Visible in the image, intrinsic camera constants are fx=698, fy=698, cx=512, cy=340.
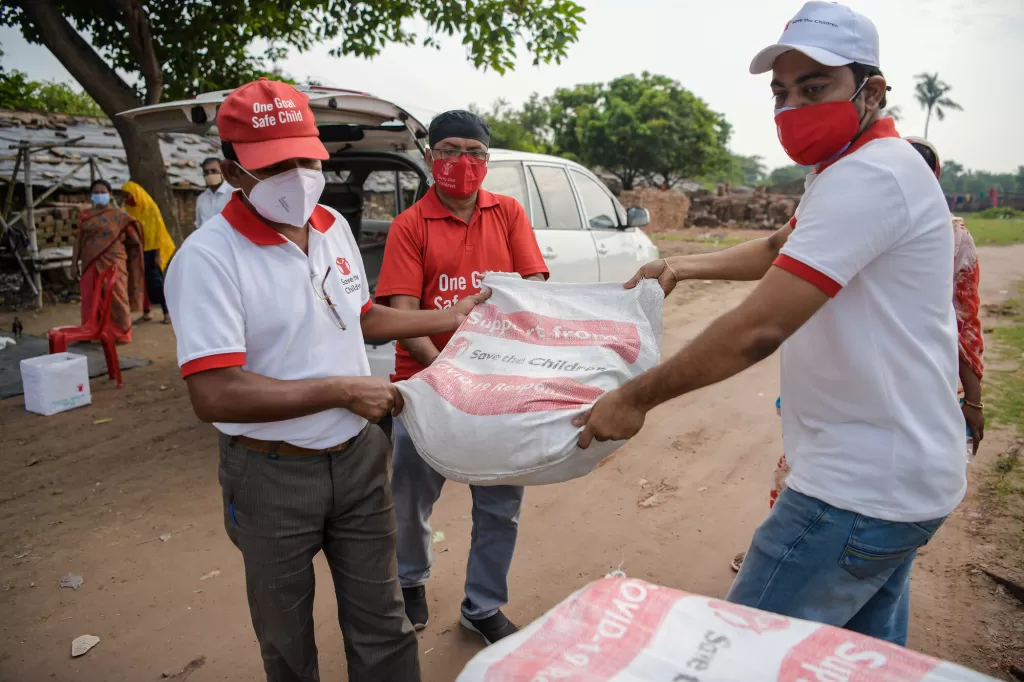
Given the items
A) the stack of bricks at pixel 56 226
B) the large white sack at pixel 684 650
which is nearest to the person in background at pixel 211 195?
the stack of bricks at pixel 56 226

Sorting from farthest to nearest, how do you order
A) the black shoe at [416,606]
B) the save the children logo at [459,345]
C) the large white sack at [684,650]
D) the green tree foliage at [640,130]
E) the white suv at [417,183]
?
the green tree foliage at [640,130], the white suv at [417,183], the black shoe at [416,606], the save the children logo at [459,345], the large white sack at [684,650]

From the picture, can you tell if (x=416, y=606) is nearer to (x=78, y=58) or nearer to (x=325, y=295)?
(x=325, y=295)

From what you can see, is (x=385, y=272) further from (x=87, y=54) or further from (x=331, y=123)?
(x=87, y=54)

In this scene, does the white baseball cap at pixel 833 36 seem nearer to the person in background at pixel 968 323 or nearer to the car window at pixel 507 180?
the person in background at pixel 968 323

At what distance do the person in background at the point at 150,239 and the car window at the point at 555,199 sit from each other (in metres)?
5.84

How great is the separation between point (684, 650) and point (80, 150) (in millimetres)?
15316

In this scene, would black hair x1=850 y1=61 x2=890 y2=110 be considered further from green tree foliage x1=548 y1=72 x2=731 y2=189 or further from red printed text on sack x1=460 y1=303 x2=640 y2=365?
green tree foliage x1=548 y1=72 x2=731 y2=189

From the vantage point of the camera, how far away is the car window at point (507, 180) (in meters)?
5.18

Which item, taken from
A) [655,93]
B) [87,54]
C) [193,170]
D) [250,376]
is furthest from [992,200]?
[250,376]

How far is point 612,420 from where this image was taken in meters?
1.72

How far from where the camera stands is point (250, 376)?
1839 mm

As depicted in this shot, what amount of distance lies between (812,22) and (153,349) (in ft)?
27.0

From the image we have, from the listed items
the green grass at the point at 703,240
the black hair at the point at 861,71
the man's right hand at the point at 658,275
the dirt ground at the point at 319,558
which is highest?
the black hair at the point at 861,71

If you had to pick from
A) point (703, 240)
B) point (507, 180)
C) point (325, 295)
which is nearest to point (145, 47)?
point (507, 180)
